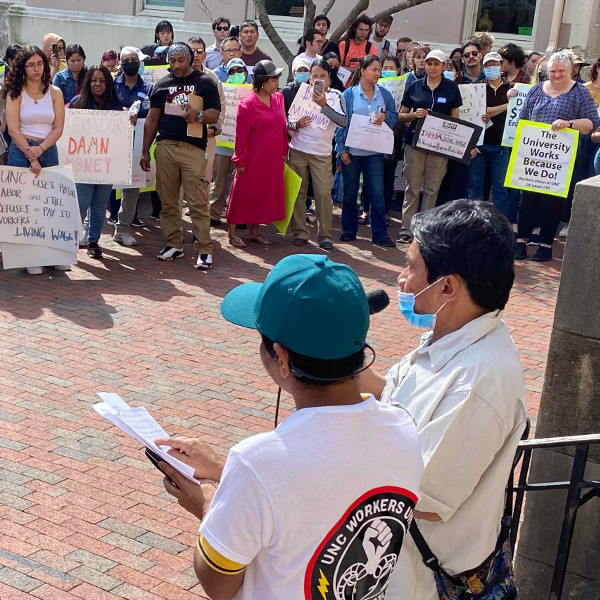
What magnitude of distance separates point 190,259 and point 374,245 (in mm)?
2343

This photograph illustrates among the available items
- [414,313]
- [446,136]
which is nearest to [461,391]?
[414,313]

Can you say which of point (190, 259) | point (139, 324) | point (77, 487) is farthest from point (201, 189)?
Result: point (77, 487)

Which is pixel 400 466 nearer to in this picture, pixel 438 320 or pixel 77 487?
pixel 438 320

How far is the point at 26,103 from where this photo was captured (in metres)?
A: 9.03

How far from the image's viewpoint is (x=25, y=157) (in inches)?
366

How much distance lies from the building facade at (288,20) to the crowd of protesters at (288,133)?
6034 mm

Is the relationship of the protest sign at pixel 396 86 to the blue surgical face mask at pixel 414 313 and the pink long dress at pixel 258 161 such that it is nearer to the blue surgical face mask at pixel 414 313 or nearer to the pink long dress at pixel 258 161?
the pink long dress at pixel 258 161

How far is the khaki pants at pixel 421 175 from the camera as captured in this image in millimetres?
11797

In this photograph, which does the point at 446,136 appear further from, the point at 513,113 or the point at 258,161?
the point at 258,161

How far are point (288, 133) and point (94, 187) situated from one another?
2320mm

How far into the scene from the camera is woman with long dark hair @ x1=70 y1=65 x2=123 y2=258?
33.0 ft

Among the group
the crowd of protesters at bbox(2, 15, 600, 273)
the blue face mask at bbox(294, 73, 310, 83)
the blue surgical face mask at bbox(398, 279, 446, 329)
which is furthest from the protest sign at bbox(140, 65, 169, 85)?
the blue surgical face mask at bbox(398, 279, 446, 329)

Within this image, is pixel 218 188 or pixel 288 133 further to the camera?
pixel 218 188

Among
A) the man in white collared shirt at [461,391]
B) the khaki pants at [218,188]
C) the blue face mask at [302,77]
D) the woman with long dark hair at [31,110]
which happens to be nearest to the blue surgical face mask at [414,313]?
the man in white collared shirt at [461,391]
